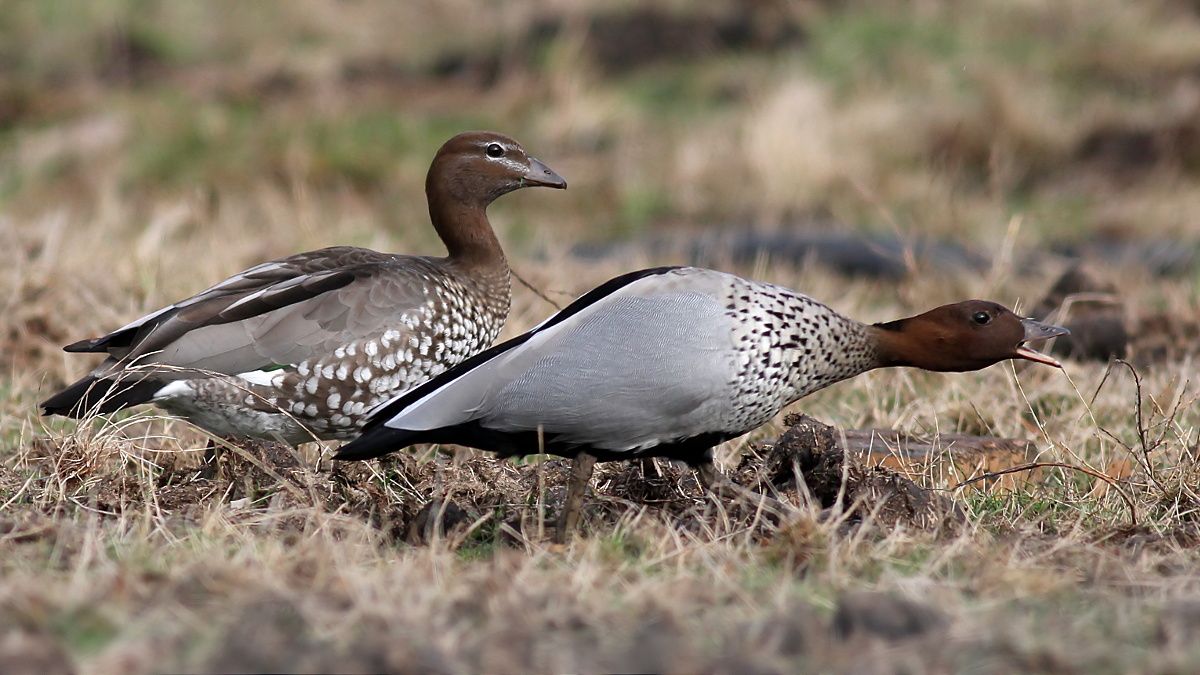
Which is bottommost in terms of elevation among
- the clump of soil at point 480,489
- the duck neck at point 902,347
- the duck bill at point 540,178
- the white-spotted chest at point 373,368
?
the clump of soil at point 480,489

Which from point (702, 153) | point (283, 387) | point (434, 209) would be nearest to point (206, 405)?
point (283, 387)

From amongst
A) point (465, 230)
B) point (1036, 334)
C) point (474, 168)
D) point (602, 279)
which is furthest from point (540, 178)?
point (602, 279)

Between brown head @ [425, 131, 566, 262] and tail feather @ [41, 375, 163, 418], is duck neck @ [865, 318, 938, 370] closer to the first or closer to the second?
brown head @ [425, 131, 566, 262]

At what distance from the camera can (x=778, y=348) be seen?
169 inches

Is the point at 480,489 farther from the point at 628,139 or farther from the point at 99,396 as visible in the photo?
the point at 628,139

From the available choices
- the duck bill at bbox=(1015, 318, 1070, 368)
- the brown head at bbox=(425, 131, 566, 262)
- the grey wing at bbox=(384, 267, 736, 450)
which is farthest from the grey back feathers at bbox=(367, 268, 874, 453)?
the brown head at bbox=(425, 131, 566, 262)

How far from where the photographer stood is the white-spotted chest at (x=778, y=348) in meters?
4.23

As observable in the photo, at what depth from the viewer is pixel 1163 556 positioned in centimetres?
400

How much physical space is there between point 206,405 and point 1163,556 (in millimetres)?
2786

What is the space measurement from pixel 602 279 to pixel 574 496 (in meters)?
3.98

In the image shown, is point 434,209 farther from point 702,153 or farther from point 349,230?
point 702,153

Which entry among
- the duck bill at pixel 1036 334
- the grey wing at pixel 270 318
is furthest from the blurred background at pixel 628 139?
the duck bill at pixel 1036 334

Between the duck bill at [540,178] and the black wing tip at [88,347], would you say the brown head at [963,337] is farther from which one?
the black wing tip at [88,347]

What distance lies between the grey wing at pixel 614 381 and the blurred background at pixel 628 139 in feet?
9.14
